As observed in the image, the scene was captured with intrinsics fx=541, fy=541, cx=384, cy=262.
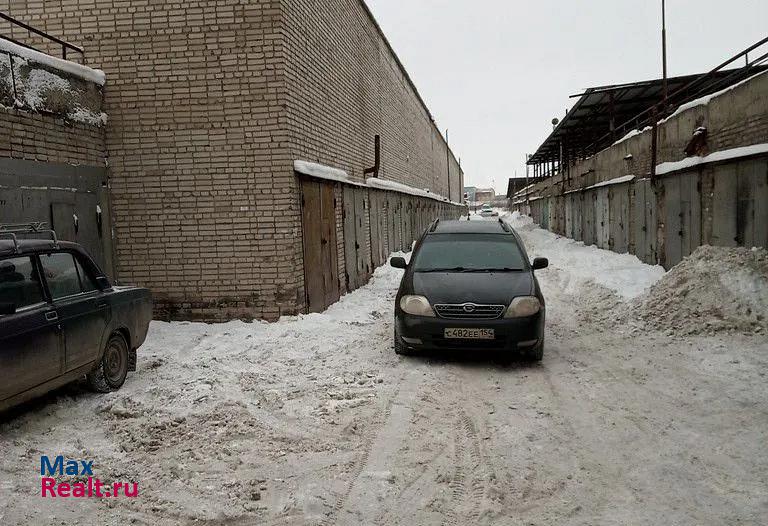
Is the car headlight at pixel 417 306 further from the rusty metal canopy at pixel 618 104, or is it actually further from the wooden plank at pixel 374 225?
the rusty metal canopy at pixel 618 104

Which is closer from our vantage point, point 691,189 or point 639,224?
point 691,189

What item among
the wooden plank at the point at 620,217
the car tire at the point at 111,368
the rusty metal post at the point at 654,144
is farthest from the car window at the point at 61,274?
the wooden plank at the point at 620,217

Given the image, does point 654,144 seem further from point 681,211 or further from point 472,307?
point 472,307

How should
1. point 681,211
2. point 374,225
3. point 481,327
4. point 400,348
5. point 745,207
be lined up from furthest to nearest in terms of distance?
point 374,225, point 681,211, point 745,207, point 400,348, point 481,327

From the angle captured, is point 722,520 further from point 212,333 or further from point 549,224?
point 549,224

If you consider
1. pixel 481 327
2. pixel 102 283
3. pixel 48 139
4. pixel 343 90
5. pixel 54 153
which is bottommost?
pixel 481 327

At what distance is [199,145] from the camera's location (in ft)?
27.7

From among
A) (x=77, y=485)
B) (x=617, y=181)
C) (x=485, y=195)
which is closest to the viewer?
(x=77, y=485)

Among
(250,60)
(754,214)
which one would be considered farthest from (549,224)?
(250,60)

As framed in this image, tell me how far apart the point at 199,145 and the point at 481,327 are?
527 cm

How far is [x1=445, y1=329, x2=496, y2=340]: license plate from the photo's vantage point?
617cm

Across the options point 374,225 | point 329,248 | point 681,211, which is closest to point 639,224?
point 681,211

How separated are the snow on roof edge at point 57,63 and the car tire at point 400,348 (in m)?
5.83

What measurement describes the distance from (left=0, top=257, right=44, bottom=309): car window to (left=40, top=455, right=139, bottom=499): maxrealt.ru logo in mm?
1276
